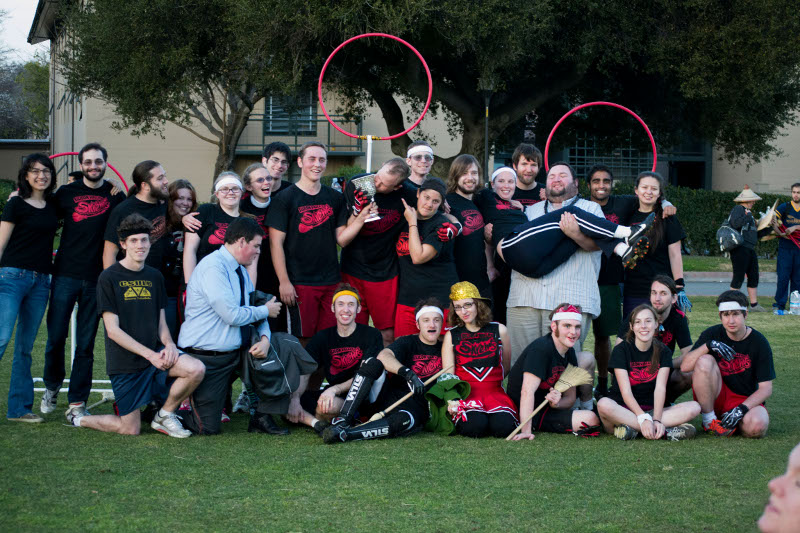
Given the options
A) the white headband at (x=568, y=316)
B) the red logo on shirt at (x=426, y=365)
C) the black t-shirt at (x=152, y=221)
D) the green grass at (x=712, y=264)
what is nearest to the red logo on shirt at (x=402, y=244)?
the red logo on shirt at (x=426, y=365)

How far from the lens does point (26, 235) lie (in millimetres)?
6238

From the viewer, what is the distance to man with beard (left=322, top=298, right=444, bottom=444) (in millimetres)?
5895

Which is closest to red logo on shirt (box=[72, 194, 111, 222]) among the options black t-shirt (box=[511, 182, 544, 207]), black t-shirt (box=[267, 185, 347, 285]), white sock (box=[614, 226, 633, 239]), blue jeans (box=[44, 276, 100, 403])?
blue jeans (box=[44, 276, 100, 403])

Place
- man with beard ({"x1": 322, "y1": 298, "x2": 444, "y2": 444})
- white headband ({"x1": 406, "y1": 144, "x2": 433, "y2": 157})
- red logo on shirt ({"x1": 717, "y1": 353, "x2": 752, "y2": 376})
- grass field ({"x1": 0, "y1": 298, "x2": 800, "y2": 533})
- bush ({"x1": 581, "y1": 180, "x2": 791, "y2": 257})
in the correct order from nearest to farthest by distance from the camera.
A: grass field ({"x1": 0, "y1": 298, "x2": 800, "y2": 533}) < man with beard ({"x1": 322, "y1": 298, "x2": 444, "y2": 444}) < red logo on shirt ({"x1": 717, "y1": 353, "x2": 752, "y2": 376}) < white headband ({"x1": 406, "y1": 144, "x2": 433, "y2": 157}) < bush ({"x1": 581, "y1": 180, "x2": 791, "y2": 257})

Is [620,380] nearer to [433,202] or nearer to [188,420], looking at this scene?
[433,202]

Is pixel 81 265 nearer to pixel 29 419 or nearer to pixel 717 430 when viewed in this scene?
pixel 29 419

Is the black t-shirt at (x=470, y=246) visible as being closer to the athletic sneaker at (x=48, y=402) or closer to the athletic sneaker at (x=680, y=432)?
the athletic sneaker at (x=680, y=432)

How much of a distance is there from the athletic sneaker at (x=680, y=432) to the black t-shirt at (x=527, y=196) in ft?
7.02

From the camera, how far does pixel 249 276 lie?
6.32m

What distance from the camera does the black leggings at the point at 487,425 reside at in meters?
5.99

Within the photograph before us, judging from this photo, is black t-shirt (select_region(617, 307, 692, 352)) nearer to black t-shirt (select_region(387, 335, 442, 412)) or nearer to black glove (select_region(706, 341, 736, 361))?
black glove (select_region(706, 341, 736, 361))

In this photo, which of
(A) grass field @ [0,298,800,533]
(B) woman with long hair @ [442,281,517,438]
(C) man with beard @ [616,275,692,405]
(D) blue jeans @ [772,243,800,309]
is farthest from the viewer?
(D) blue jeans @ [772,243,800,309]

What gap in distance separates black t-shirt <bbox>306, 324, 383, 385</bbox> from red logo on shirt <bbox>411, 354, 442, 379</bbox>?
282 mm

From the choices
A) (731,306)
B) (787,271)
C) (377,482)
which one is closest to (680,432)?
(731,306)
